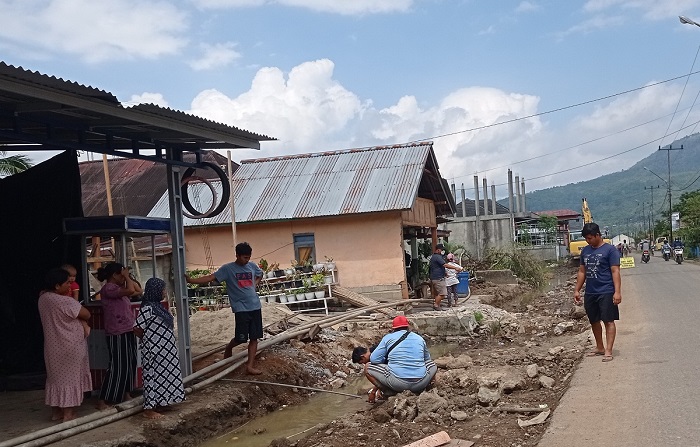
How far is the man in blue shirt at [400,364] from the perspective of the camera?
8320 mm

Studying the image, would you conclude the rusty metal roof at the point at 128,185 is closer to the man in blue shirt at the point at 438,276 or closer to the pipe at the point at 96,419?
the man in blue shirt at the point at 438,276

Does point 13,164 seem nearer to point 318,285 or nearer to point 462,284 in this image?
point 318,285

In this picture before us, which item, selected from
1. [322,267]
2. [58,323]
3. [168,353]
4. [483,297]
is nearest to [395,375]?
[168,353]

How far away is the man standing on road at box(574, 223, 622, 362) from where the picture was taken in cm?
897

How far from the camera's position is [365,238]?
21547 millimetres

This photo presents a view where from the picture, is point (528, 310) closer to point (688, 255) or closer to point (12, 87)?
point (12, 87)

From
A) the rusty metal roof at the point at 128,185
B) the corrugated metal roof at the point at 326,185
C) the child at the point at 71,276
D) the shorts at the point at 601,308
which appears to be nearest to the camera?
the child at the point at 71,276

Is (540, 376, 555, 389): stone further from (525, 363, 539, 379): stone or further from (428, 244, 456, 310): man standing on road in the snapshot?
(428, 244, 456, 310): man standing on road

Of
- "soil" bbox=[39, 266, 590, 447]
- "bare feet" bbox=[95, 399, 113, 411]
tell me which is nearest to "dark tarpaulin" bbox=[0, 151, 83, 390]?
"bare feet" bbox=[95, 399, 113, 411]

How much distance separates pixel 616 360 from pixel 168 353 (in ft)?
18.0

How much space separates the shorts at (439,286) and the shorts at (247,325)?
8.94m

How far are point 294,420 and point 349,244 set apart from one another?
40.9 ft

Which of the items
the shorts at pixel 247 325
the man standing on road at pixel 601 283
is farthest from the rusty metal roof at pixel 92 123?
the man standing on road at pixel 601 283

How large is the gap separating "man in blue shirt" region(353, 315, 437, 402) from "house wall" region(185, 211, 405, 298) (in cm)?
1257
